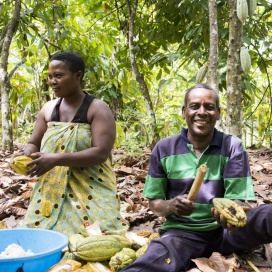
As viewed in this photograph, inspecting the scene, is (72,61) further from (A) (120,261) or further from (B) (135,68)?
(B) (135,68)

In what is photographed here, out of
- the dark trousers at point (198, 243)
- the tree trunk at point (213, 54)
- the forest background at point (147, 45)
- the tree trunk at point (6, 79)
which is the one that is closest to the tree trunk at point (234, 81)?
the forest background at point (147, 45)

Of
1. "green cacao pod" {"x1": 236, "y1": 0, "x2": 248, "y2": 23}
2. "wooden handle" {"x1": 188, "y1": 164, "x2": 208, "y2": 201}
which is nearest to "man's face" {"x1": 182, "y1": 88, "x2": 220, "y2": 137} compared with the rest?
"wooden handle" {"x1": 188, "y1": 164, "x2": 208, "y2": 201}

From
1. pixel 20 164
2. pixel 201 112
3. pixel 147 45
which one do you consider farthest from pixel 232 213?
pixel 147 45

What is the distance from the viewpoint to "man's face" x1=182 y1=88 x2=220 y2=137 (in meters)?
2.20

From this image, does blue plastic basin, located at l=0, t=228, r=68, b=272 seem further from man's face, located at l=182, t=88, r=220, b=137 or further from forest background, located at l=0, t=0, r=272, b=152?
forest background, located at l=0, t=0, r=272, b=152

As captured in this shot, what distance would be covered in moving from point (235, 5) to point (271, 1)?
125 centimetres

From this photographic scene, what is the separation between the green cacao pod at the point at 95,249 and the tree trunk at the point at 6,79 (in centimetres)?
400

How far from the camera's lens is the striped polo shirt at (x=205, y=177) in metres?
2.17

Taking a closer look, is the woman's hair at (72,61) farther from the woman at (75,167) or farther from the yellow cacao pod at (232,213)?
the yellow cacao pod at (232,213)

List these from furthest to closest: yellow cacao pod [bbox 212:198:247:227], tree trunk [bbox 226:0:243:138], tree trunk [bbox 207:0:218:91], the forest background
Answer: the forest background < tree trunk [bbox 226:0:243:138] < tree trunk [bbox 207:0:218:91] < yellow cacao pod [bbox 212:198:247:227]

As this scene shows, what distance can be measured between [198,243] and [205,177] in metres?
0.34

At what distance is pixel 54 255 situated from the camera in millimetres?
2039

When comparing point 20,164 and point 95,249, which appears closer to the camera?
point 95,249

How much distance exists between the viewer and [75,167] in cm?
269
